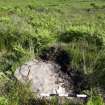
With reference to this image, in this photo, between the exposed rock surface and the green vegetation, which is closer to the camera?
the green vegetation

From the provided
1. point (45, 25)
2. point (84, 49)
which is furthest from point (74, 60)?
point (45, 25)

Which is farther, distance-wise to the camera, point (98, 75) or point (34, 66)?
point (34, 66)

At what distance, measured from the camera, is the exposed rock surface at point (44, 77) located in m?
8.73

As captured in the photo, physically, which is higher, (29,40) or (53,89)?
(29,40)

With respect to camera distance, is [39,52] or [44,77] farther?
[39,52]

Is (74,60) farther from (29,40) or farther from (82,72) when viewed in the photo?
(29,40)

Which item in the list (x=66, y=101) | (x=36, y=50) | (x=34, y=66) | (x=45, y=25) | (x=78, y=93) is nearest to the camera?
(x=66, y=101)

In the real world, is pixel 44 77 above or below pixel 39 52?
below

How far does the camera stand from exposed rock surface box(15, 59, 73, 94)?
8729mm

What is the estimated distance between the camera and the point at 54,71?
9500mm

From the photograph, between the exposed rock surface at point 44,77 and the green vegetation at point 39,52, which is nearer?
the green vegetation at point 39,52

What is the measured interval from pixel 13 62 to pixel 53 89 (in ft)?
4.22

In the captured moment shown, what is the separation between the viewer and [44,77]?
9.12 m

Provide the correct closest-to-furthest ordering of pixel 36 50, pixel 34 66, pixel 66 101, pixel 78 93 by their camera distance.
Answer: pixel 66 101 → pixel 78 93 → pixel 34 66 → pixel 36 50
